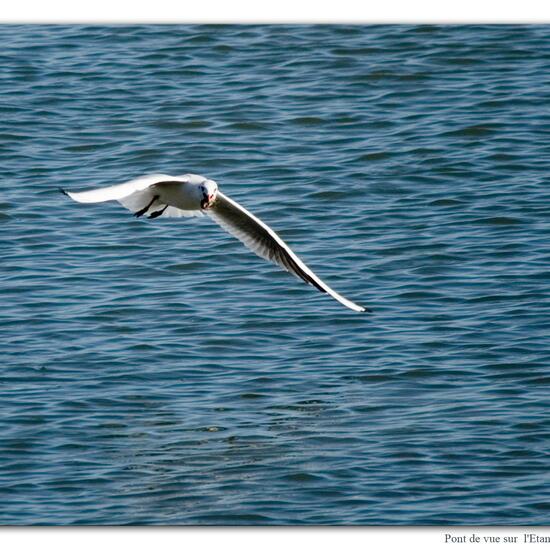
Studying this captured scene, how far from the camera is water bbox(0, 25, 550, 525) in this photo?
5.81 m

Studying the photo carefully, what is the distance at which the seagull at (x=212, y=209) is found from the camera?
234 inches

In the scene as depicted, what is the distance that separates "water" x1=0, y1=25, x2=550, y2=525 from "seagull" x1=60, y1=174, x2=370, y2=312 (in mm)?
528

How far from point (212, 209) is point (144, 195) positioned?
0.31 m

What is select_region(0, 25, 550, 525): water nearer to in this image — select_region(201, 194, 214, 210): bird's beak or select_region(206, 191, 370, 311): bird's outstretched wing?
select_region(206, 191, 370, 311): bird's outstretched wing

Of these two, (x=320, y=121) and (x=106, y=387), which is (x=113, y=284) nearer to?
(x=106, y=387)

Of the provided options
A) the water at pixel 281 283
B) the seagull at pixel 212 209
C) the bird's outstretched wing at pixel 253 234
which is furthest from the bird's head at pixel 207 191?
the water at pixel 281 283

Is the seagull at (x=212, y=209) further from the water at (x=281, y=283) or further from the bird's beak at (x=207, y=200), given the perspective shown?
the water at (x=281, y=283)

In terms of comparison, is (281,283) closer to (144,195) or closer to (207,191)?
(144,195)

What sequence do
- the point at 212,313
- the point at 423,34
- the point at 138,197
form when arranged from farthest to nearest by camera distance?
the point at 423,34, the point at 212,313, the point at 138,197

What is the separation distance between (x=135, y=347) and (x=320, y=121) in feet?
5.76

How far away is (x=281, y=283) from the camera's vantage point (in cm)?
728

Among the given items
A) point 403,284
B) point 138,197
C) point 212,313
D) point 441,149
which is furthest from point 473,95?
point 138,197

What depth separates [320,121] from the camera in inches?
316

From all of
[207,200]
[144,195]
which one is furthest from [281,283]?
[207,200]
